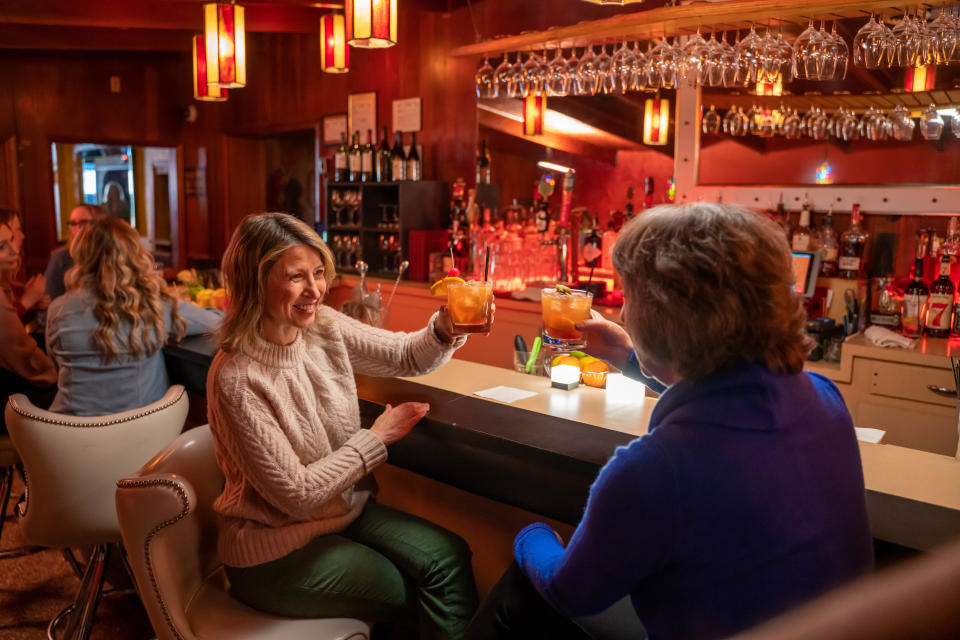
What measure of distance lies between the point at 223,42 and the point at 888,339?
11.4 ft

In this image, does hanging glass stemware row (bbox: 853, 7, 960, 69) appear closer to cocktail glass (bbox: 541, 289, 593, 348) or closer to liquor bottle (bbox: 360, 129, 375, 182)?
cocktail glass (bbox: 541, 289, 593, 348)

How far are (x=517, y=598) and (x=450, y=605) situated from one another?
440 mm

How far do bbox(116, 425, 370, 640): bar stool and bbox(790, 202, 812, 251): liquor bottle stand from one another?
3033 mm

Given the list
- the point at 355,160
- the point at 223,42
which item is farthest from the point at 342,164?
the point at 223,42

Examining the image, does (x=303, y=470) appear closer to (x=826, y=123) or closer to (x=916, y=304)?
(x=916, y=304)

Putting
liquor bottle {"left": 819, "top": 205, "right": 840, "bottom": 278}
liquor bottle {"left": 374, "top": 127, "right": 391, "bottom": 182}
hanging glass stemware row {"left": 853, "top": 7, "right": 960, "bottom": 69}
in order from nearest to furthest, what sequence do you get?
hanging glass stemware row {"left": 853, "top": 7, "right": 960, "bottom": 69} < liquor bottle {"left": 819, "top": 205, "right": 840, "bottom": 278} < liquor bottle {"left": 374, "top": 127, "right": 391, "bottom": 182}

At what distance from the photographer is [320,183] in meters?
6.91

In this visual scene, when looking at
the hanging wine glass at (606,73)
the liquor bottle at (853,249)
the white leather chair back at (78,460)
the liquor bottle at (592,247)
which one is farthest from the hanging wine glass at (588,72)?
the white leather chair back at (78,460)

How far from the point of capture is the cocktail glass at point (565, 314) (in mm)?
1840

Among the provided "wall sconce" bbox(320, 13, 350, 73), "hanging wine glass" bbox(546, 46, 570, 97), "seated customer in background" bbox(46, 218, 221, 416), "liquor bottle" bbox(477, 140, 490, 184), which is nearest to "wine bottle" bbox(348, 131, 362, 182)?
"liquor bottle" bbox(477, 140, 490, 184)

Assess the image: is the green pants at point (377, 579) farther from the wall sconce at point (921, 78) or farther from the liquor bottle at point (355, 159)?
the liquor bottle at point (355, 159)

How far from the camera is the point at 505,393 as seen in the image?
2.19 meters

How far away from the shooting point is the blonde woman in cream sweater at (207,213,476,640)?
1634mm

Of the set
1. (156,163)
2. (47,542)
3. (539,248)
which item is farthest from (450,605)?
(156,163)
